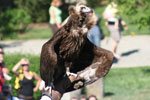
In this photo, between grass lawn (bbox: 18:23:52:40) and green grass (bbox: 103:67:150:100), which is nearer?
green grass (bbox: 103:67:150:100)

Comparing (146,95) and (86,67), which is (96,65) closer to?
(86,67)

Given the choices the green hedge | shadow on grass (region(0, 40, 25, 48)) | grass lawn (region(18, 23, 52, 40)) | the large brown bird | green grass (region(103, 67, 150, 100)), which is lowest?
grass lawn (region(18, 23, 52, 40))

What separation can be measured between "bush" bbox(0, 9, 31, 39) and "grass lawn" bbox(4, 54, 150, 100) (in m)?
12.2

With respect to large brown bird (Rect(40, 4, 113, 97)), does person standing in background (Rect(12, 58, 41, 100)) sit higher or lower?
lower

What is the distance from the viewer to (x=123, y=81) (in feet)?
42.0

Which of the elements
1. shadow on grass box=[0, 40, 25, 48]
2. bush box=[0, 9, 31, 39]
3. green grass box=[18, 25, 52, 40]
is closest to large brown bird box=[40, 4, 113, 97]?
shadow on grass box=[0, 40, 25, 48]

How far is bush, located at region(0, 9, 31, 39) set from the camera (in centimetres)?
2514

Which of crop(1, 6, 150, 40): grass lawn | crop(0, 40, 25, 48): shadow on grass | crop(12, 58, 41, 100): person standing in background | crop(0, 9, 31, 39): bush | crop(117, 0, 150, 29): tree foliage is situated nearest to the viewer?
crop(12, 58, 41, 100): person standing in background

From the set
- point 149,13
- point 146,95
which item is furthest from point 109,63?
point 149,13

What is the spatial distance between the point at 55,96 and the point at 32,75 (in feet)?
17.3

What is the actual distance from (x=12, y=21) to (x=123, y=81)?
1479 cm

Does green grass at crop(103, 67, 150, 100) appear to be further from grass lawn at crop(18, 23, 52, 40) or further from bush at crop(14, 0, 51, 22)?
bush at crop(14, 0, 51, 22)

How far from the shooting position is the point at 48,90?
4.73 m

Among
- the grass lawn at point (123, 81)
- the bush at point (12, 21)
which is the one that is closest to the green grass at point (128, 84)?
the grass lawn at point (123, 81)
